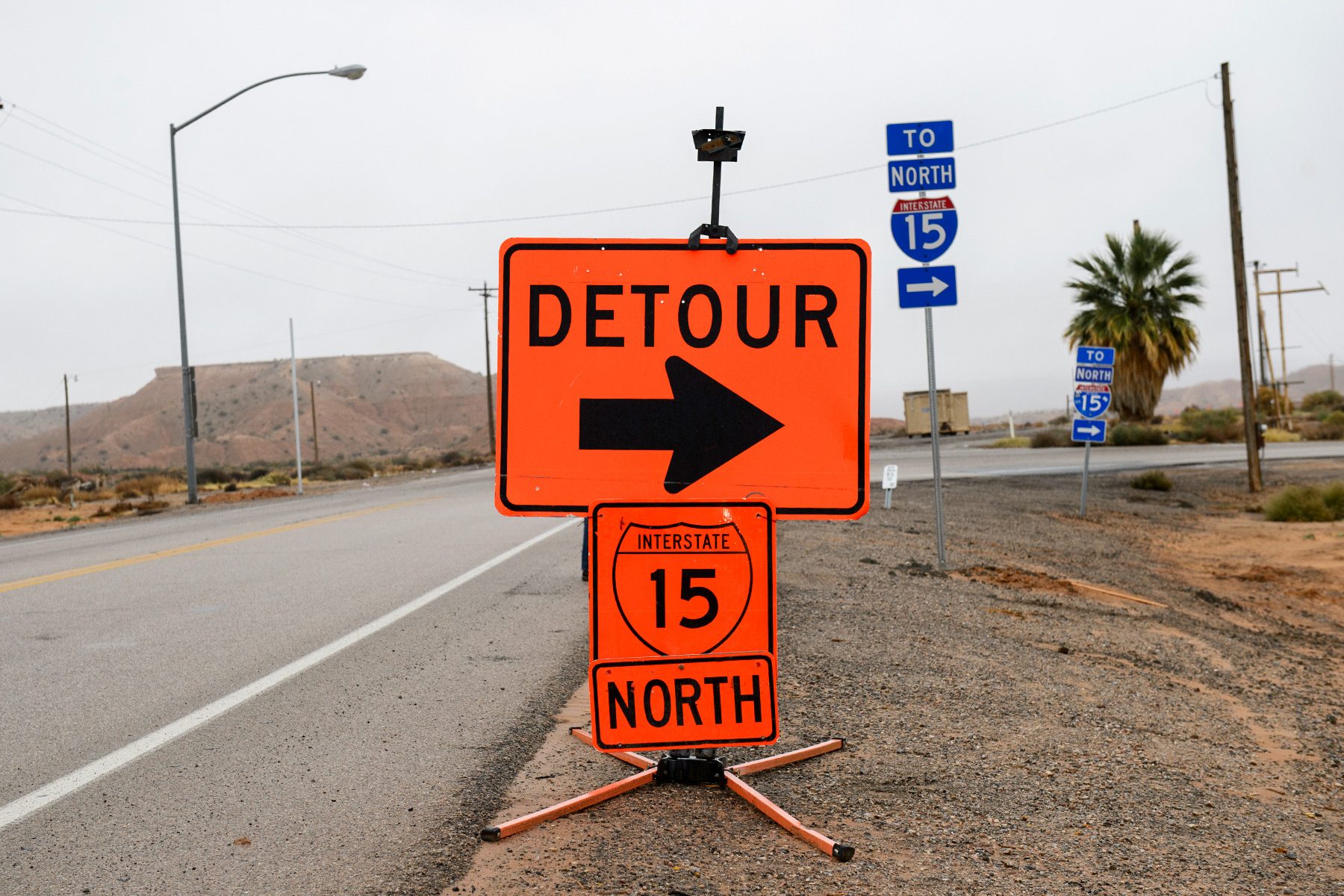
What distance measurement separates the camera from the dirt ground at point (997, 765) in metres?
3.33

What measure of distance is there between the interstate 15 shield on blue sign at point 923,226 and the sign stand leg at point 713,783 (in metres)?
6.07

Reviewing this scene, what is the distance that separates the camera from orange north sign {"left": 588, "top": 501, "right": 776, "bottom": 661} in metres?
3.73

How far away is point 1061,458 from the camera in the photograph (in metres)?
33.8

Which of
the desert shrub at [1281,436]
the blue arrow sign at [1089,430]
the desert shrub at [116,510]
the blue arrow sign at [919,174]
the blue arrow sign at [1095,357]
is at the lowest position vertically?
the desert shrub at [116,510]

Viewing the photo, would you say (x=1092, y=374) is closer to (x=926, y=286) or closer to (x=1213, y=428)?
(x=926, y=286)

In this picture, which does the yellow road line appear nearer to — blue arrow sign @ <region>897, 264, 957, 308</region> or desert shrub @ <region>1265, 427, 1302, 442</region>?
blue arrow sign @ <region>897, 264, 957, 308</region>

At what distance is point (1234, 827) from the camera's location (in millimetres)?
3781

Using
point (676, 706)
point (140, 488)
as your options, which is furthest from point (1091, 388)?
point (140, 488)

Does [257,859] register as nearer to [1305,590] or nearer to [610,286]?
[610,286]

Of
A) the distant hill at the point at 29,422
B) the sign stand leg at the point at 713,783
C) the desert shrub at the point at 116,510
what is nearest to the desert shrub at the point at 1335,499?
the sign stand leg at the point at 713,783

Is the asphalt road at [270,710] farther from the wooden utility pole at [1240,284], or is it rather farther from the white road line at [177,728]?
the wooden utility pole at [1240,284]

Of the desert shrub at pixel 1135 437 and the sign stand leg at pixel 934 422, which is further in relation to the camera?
the desert shrub at pixel 1135 437

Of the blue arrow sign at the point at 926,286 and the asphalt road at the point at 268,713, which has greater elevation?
the blue arrow sign at the point at 926,286

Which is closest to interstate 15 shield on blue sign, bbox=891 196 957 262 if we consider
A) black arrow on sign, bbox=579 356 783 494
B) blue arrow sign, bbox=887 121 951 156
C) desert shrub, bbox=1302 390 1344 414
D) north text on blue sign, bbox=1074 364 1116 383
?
blue arrow sign, bbox=887 121 951 156
